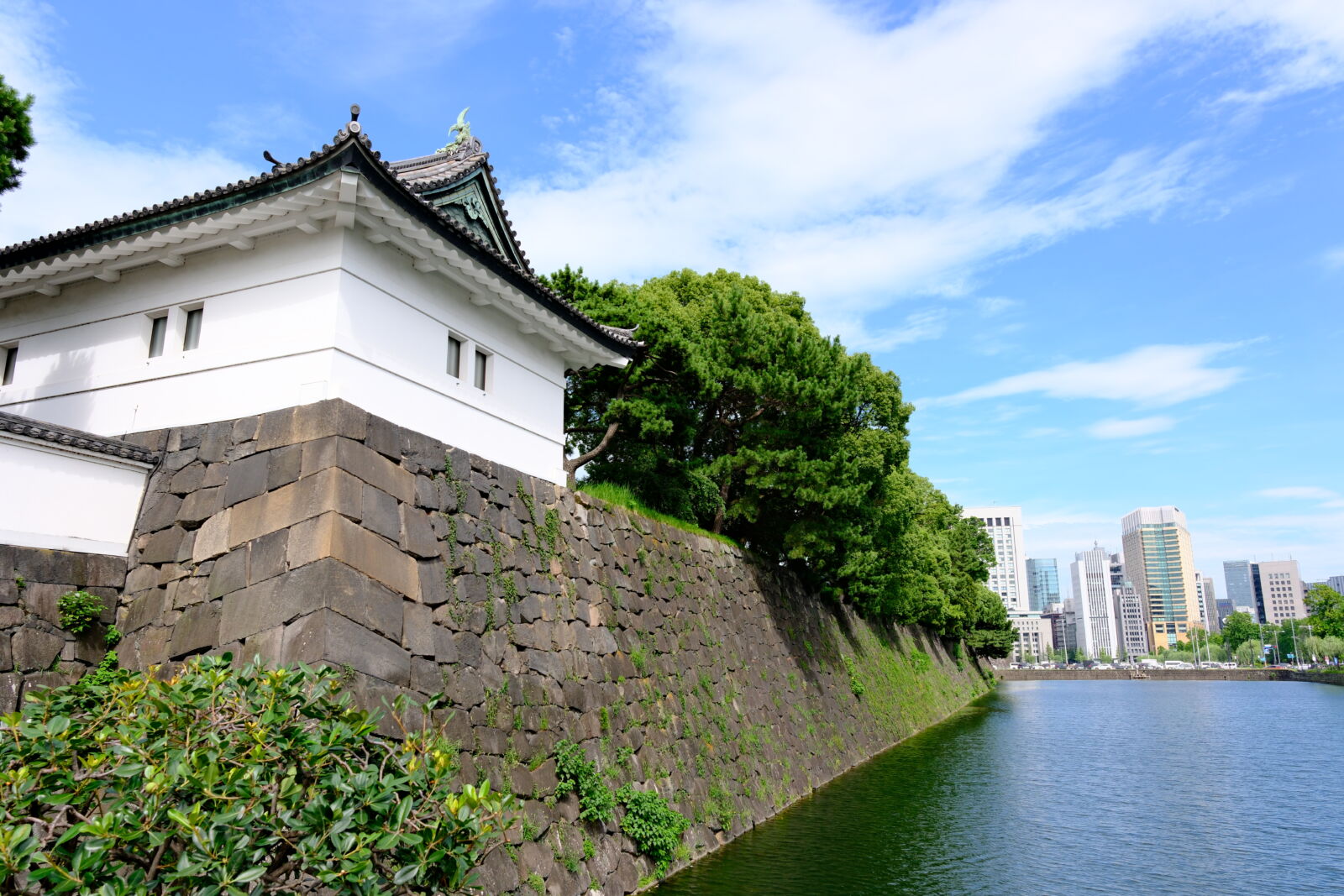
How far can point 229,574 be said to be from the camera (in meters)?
7.59

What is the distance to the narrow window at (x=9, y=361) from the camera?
33.9ft

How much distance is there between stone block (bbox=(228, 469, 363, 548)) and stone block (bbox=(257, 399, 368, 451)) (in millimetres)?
484

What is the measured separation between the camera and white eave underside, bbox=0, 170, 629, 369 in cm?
805

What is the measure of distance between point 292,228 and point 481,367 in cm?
289

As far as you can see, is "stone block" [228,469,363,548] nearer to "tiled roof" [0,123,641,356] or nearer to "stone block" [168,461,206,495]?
"stone block" [168,461,206,495]

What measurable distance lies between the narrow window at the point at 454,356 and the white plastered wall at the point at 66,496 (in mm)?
3463

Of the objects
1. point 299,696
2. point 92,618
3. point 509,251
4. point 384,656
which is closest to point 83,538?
point 92,618

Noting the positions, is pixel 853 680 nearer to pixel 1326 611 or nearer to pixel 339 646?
pixel 339 646

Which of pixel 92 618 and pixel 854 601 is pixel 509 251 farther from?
pixel 854 601

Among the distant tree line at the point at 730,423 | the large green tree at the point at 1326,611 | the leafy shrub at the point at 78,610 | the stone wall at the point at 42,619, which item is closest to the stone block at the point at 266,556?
the leafy shrub at the point at 78,610

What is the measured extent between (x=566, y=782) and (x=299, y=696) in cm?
418

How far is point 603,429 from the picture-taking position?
1858 cm

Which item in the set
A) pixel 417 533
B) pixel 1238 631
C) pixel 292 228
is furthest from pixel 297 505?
pixel 1238 631

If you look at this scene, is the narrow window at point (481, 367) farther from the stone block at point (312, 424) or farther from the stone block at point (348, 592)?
the stone block at point (348, 592)
